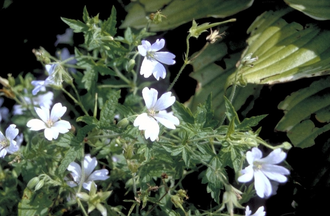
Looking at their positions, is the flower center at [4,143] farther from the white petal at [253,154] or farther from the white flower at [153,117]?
the white petal at [253,154]

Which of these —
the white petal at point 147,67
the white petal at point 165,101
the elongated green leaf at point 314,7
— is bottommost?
the white petal at point 165,101

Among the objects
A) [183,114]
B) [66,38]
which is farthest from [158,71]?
[66,38]

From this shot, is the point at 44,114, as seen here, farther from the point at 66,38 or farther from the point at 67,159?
the point at 66,38

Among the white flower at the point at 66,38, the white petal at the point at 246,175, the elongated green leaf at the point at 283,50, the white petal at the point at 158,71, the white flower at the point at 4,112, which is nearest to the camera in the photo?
the white petal at the point at 246,175

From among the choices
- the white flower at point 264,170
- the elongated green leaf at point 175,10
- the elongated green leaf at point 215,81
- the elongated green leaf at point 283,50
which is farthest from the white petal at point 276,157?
the elongated green leaf at point 175,10

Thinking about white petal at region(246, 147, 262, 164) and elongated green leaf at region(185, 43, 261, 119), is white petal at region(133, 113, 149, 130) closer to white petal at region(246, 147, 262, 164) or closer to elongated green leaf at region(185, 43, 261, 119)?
white petal at region(246, 147, 262, 164)

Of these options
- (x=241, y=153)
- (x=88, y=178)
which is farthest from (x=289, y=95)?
(x=88, y=178)

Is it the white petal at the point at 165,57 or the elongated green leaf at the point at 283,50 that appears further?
the elongated green leaf at the point at 283,50

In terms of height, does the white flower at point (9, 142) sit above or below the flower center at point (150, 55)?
below

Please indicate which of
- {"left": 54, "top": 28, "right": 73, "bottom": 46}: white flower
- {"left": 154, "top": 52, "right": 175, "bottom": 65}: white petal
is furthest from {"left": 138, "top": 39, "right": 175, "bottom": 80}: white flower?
{"left": 54, "top": 28, "right": 73, "bottom": 46}: white flower
